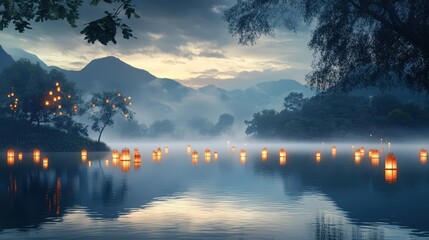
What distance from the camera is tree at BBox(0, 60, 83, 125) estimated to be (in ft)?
326

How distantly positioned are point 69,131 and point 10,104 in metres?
10.9

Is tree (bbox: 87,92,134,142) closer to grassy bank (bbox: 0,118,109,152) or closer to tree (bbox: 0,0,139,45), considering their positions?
grassy bank (bbox: 0,118,109,152)

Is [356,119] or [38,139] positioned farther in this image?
[356,119]

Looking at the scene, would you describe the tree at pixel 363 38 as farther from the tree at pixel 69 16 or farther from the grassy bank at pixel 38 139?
the grassy bank at pixel 38 139

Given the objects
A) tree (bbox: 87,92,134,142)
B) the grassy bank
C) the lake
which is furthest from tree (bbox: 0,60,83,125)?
the lake

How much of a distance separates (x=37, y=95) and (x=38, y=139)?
764 cm

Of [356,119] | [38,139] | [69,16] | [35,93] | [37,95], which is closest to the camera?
[69,16]

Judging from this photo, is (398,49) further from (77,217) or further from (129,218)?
(77,217)

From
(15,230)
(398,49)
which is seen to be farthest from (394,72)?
(15,230)

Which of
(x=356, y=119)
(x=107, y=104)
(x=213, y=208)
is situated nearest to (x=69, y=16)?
(x=213, y=208)

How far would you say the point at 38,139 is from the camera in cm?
9662

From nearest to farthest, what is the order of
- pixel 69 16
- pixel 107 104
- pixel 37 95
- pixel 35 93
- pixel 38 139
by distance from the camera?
pixel 69 16 → pixel 38 139 → pixel 35 93 → pixel 37 95 → pixel 107 104

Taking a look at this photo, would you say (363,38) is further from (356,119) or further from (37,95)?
(356,119)

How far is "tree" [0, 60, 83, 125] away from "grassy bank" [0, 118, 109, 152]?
241 cm
